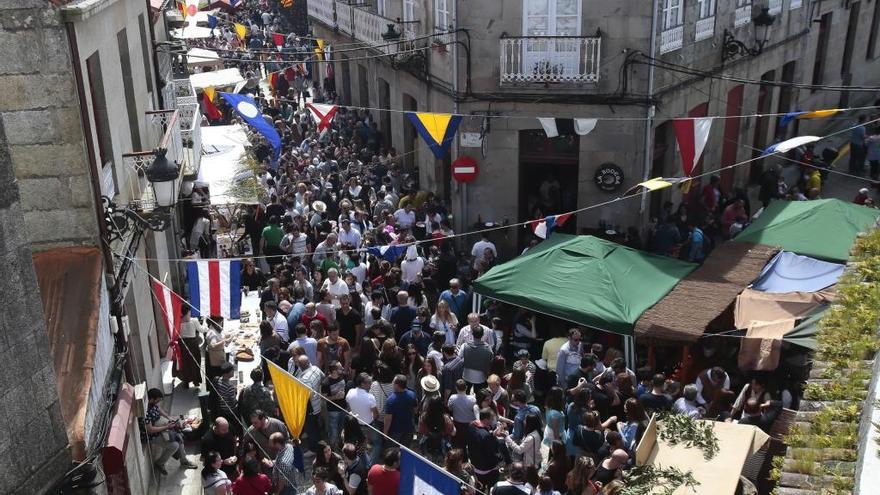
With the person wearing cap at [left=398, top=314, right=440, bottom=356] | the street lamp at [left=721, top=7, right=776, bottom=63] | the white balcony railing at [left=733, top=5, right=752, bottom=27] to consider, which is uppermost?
the white balcony railing at [left=733, top=5, right=752, bottom=27]

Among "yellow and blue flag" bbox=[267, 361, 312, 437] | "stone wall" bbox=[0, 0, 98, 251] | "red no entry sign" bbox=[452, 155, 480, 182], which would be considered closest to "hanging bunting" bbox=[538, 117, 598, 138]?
"red no entry sign" bbox=[452, 155, 480, 182]

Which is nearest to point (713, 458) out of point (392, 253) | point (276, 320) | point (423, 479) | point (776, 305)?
point (423, 479)

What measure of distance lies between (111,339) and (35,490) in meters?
2.91

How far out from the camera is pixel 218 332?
13281 millimetres

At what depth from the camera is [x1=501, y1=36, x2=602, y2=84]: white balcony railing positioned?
1683 centimetres

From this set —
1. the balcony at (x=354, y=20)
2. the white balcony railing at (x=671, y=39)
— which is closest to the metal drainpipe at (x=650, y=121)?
the white balcony railing at (x=671, y=39)

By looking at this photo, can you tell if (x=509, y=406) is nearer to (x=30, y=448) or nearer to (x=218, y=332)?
(x=218, y=332)

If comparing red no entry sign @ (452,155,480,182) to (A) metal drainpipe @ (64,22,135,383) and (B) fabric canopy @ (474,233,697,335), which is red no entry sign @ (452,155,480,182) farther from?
(A) metal drainpipe @ (64,22,135,383)

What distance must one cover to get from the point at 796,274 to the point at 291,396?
7248mm

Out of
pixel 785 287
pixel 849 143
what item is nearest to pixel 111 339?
pixel 785 287

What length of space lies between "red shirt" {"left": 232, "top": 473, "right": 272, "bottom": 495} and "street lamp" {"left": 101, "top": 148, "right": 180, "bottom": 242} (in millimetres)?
2746

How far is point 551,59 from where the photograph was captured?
16984 mm

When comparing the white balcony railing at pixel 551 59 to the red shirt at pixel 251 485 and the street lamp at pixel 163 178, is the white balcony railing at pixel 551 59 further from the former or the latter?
the red shirt at pixel 251 485

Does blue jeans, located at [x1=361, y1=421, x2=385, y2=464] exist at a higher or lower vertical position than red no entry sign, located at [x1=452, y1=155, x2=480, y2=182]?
lower
